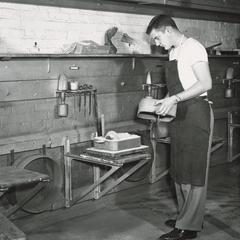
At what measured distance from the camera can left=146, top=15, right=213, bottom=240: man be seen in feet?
10.3

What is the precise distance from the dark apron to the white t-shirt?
6cm

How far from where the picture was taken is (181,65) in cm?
314

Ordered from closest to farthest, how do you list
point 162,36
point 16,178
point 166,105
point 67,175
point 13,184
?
point 13,184
point 16,178
point 166,105
point 162,36
point 67,175

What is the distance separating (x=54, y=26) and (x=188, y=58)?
1296mm

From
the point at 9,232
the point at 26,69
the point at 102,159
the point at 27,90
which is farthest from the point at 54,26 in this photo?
the point at 9,232

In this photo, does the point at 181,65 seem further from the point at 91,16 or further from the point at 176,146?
the point at 91,16

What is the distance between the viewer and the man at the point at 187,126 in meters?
3.13

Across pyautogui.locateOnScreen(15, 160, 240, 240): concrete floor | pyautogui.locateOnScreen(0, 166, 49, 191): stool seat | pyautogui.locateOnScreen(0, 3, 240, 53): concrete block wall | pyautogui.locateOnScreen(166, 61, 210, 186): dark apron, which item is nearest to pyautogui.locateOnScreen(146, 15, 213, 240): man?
pyautogui.locateOnScreen(166, 61, 210, 186): dark apron

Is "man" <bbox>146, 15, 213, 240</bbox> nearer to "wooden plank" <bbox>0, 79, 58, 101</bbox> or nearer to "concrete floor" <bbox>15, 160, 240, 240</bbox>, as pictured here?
"concrete floor" <bbox>15, 160, 240, 240</bbox>

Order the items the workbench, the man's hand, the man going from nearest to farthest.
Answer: the man's hand < the man < the workbench

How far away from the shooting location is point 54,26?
12.1 feet

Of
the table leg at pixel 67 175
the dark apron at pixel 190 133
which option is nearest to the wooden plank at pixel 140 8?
the dark apron at pixel 190 133

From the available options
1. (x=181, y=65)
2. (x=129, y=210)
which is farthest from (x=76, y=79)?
(x=129, y=210)

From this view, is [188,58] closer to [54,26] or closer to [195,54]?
[195,54]
